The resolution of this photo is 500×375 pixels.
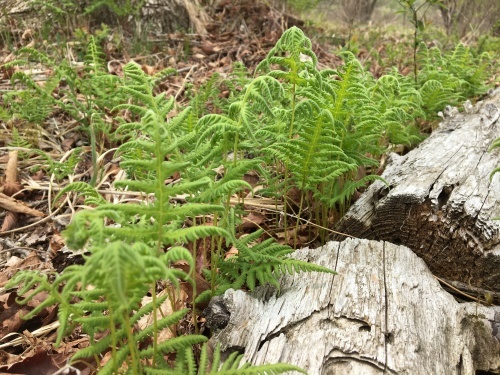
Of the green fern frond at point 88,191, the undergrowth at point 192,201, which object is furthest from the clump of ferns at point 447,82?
the green fern frond at point 88,191

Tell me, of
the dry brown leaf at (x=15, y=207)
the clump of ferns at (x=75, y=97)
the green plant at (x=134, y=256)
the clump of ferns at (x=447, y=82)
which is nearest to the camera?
the green plant at (x=134, y=256)

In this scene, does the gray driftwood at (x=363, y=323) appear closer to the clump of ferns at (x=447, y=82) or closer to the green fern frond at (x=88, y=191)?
the green fern frond at (x=88, y=191)

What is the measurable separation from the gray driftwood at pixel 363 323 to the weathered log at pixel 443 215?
0.65 feet

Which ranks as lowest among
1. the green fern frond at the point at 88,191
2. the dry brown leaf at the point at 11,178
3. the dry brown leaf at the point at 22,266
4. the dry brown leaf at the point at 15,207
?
the dry brown leaf at the point at 22,266

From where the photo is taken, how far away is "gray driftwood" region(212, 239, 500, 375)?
1.62m

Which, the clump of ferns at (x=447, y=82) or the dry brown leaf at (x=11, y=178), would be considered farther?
the clump of ferns at (x=447, y=82)

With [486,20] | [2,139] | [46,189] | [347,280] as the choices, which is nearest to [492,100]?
[347,280]

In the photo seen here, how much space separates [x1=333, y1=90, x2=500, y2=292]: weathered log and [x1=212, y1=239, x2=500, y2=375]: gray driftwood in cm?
20

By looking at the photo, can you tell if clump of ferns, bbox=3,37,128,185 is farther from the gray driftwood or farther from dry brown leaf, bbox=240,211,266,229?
the gray driftwood

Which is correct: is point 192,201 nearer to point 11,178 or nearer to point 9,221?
point 9,221

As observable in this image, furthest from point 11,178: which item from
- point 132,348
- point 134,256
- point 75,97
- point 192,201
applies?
point 134,256

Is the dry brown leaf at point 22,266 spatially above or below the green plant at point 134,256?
below

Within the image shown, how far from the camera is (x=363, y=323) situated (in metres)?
1.76

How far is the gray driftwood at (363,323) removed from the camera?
162cm
